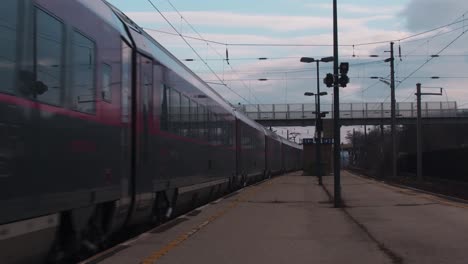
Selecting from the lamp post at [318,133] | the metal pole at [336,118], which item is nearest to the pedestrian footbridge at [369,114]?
the lamp post at [318,133]

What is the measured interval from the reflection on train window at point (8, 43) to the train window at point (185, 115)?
872 centimetres

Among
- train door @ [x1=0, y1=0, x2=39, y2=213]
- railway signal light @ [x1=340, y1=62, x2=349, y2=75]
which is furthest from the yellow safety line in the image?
railway signal light @ [x1=340, y1=62, x2=349, y2=75]

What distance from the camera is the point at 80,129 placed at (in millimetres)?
8031

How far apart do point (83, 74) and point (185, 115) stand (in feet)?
23.6

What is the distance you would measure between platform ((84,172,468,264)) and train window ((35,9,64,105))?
121 inches

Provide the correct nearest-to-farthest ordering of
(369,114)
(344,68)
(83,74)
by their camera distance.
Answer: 1. (83,74)
2. (344,68)
3. (369,114)

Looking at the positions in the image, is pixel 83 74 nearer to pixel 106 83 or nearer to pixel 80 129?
pixel 80 129

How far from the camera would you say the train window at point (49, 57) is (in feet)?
22.4

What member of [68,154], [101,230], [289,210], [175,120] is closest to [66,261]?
[101,230]

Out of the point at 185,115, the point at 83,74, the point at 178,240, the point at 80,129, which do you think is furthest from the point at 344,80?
the point at 80,129

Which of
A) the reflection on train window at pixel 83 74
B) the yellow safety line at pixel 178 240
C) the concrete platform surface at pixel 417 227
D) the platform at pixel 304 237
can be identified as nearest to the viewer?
the reflection on train window at pixel 83 74

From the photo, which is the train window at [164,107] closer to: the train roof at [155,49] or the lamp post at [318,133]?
the train roof at [155,49]

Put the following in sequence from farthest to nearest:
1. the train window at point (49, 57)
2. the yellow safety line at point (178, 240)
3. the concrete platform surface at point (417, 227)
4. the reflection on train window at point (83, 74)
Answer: the concrete platform surface at point (417, 227) < the yellow safety line at point (178, 240) < the reflection on train window at point (83, 74) < the train window at point (49, 57)

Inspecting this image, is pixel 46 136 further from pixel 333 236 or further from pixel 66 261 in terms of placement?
pixel 333 236
